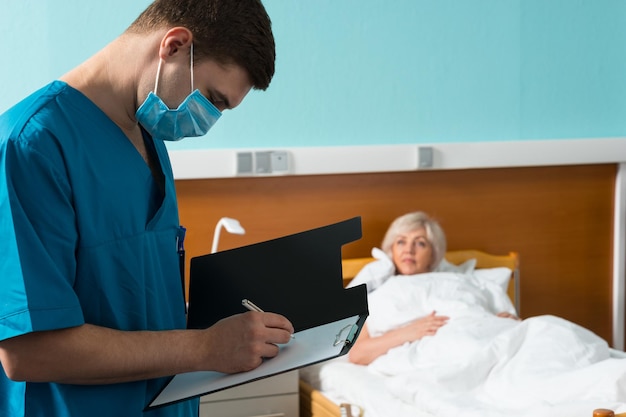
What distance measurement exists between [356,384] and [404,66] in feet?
4.66

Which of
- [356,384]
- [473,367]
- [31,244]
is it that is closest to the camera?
[31,244]

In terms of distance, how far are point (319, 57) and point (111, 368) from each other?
2.38 meters

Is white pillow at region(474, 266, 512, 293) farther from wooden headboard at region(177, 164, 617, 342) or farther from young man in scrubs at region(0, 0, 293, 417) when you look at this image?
young man in scrubs at region(0, 0, 293, 417)

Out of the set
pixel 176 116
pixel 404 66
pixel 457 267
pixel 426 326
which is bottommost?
pixel 426 326

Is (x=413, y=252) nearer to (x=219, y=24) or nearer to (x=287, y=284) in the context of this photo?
(x=287, y=284)

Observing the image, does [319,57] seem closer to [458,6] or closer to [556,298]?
[458,6]

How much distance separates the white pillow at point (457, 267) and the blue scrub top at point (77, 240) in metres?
2.15

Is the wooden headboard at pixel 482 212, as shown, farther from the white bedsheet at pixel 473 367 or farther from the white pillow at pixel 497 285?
the white bedsheet at pixel 473 367

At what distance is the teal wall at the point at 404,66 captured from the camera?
117 inches

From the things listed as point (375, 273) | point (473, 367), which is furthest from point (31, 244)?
point (375, 273)

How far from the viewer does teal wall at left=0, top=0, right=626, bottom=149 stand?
2.96m

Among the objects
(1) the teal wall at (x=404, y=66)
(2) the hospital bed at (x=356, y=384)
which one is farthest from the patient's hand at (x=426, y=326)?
(1) the teal wall at (x=404, y=66)

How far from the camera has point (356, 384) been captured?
262 cm

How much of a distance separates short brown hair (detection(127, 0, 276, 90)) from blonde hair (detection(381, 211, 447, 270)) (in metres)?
2.14
